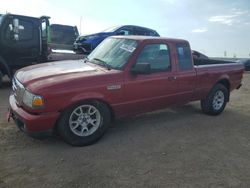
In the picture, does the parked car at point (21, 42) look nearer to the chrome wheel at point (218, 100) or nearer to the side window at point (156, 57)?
the side window at point (156, 57)

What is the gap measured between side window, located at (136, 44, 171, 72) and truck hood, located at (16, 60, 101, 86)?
86 centimetres

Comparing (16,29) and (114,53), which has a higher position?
(16,29)

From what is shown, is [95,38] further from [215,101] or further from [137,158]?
[137,158]

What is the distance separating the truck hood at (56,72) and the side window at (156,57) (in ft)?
2.81

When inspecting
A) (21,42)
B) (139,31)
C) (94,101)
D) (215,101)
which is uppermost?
(139,31)

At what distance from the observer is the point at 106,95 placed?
4539 millimetres

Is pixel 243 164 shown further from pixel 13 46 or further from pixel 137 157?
pixel 13 46

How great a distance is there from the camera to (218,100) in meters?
6.76

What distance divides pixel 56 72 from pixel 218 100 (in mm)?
4033

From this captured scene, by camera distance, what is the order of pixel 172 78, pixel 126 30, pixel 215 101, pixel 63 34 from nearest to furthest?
pixel 172 78, pixel 215 101, pixel 126 30, pixel 63 34

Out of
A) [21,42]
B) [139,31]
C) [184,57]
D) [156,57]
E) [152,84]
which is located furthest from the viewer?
[139,31]

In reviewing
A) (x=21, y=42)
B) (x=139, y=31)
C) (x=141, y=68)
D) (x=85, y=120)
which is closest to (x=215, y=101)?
(x=141, y=68)

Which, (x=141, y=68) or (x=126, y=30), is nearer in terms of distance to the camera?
(x=141, y=68)

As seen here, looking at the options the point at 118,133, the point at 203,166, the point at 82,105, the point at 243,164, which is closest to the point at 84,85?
the point at 82,105
